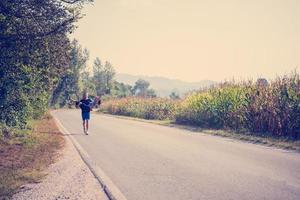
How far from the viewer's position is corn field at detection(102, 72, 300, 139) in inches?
596

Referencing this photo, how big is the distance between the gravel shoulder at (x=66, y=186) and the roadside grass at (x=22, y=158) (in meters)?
0.24

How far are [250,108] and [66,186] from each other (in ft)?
41.0

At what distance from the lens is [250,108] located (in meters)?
17.5

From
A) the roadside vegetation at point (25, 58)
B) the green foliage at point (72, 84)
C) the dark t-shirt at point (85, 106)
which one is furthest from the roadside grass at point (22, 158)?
the green foliage at point (72, 84)

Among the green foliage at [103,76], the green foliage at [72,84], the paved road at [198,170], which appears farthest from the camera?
the green foliage at [103,76]

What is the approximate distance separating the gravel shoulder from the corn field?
960cm

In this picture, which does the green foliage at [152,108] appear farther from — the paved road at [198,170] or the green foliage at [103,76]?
the green foliage at [103,76]

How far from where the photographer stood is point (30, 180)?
733 cm

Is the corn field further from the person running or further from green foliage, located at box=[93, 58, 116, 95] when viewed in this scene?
green foliage, located at box=[93, 58, 116, 95]

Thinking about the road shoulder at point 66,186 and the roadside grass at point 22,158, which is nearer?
the road shoulder at point 66,186

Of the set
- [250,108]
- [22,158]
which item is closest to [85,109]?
[22,158]

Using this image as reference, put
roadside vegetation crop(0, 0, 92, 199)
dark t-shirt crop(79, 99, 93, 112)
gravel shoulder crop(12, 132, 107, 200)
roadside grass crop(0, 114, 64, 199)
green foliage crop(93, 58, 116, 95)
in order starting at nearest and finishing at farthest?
gravel shoulder crop(12, 132, 107, 200), roadside grass crop(0, 114, 64, 199), roadside vegetation crop(0, 0, 92, 199), dark t-shirt crop(79, 99, 93, 112), green foliage crop(93, 58, 116, 95)

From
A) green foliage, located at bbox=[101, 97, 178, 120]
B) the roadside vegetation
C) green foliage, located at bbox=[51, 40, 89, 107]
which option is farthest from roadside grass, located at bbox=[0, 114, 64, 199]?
green foliage, located at bbox=[51, 40, 89, 107]

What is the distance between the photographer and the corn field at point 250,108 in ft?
49.7
